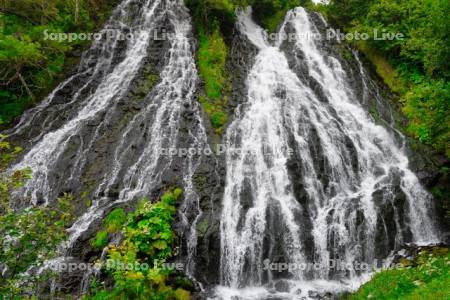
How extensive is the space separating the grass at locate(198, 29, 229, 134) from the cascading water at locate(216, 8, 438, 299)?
1125mm

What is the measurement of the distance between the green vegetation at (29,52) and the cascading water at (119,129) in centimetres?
102

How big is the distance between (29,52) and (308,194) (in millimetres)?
14500

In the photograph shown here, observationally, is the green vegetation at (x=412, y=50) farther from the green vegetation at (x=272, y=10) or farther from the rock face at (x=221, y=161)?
the green vegetation at (x=272, y=10)

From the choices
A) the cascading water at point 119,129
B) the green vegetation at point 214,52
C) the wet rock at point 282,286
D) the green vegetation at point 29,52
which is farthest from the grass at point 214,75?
the wet rock at point 282,286

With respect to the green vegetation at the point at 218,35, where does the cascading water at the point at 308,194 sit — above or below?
below

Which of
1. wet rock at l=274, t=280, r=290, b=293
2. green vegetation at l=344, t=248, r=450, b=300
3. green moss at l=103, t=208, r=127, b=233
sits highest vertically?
green moss at l=103, t=208, r=127, b=233

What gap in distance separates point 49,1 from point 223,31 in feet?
35.7

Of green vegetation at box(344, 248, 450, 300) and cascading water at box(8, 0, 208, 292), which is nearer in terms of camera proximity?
green vegetation at box(344, 248, 450, 300)

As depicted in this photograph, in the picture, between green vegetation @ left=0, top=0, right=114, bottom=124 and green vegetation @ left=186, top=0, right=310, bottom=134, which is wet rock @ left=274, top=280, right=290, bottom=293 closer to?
green vegetation @ left=186, top=0, right=310, bottom=134

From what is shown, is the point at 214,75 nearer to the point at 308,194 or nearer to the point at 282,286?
the point at 308,194

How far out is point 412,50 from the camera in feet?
74.5

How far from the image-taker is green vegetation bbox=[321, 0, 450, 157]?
13148 mm

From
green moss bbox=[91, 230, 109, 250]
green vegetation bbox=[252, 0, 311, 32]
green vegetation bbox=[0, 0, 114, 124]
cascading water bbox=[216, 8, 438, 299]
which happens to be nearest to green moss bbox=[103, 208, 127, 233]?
green moss bbox=[91, 230, 109, 250]

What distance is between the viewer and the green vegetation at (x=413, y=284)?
25.8ft
